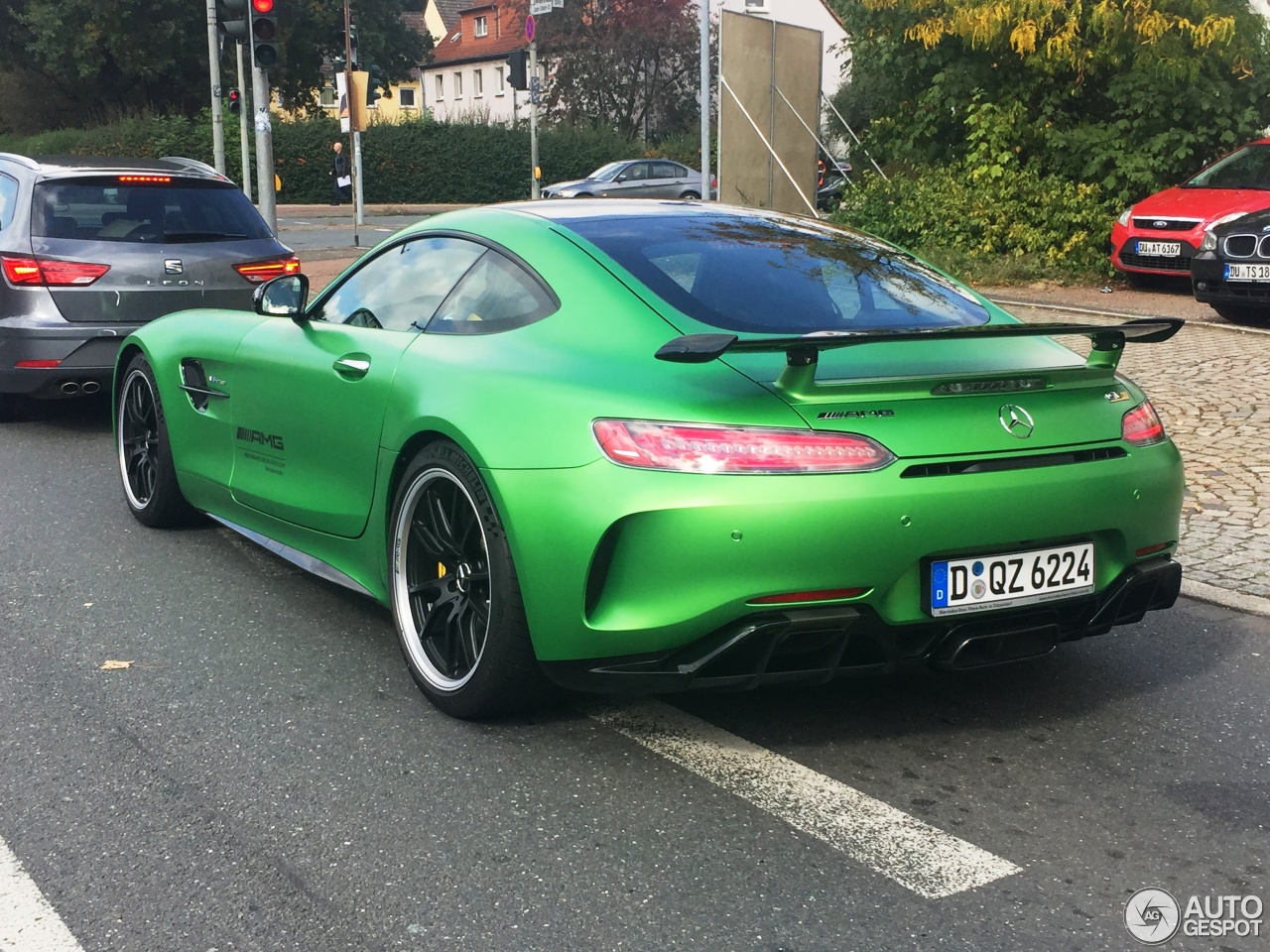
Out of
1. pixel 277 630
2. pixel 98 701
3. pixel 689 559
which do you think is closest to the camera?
pixel 689 559

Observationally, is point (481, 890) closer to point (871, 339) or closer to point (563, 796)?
point (563, 796)

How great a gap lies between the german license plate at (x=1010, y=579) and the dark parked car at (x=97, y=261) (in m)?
6.05

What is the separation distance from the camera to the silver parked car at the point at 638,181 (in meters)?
37.2

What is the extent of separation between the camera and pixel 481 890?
3059 millimetres

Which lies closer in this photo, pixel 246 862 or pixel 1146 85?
pixel 246 862

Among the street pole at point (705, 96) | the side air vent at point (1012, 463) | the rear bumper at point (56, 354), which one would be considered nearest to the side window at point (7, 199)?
the rear bumper at point (56, 354)

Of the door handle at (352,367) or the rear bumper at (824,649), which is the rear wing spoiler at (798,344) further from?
the door handle at (352,367)

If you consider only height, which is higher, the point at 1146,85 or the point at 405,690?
the point at 1146,85

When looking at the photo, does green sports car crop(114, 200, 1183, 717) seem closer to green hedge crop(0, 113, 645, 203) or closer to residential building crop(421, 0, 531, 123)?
green hedge crop(0, 113, 645, 203)

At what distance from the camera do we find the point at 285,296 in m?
5.23

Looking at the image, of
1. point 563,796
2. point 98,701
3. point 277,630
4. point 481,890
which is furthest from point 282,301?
point 481,890

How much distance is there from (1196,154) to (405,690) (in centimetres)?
1430

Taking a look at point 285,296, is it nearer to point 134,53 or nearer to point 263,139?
point 263,139

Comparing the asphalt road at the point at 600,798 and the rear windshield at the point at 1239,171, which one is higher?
the rear windshield at the point at 1239,171
